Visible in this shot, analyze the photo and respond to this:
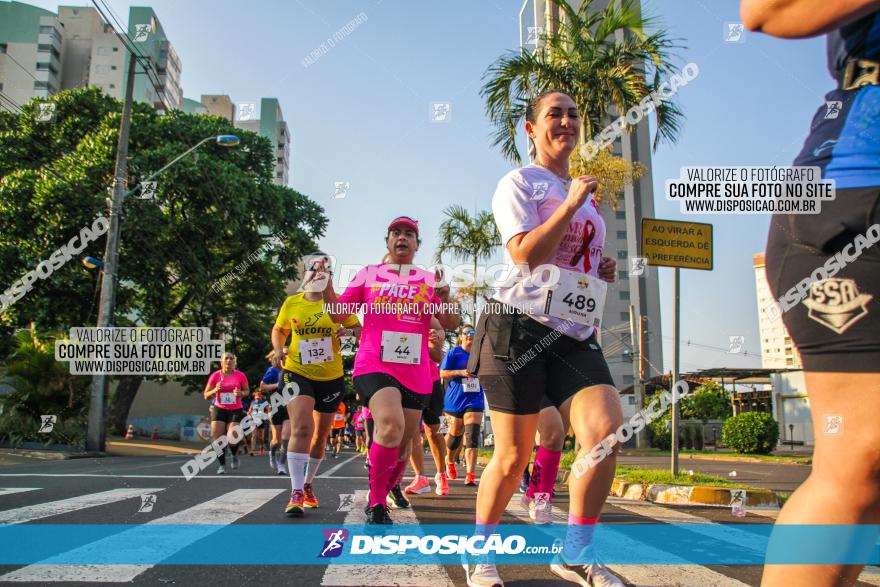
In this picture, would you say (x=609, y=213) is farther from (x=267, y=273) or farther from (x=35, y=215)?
(x=35, y=215)

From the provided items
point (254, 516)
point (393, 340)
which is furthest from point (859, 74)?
point (254, 516)

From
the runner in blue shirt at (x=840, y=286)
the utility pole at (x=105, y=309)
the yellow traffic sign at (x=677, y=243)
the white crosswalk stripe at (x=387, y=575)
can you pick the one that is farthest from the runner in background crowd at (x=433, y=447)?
the utility pole at (x=105, y=309)

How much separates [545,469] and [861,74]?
4.14 m

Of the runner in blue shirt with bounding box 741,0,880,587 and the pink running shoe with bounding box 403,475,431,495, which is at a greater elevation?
the runner in blue shirt with bounding box 741,0,880,587

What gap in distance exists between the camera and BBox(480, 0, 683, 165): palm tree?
46.5 feet

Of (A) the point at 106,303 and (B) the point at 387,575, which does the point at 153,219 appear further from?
(B) the point at 387,575

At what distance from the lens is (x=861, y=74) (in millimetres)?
1660

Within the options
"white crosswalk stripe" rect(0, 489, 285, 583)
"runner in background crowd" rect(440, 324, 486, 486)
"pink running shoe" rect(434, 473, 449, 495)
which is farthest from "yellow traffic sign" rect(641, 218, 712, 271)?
"white crosswalk stripe" rect(0, 489, 285, 583)

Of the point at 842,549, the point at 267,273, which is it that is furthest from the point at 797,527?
the point at 267,273

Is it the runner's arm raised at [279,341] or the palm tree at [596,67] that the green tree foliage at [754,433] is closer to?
the palm tree at [596,67]

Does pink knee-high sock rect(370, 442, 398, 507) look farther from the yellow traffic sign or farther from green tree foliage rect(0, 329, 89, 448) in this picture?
green tree foliage rect(0, 329, 89, 448)

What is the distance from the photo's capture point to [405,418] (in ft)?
17.7

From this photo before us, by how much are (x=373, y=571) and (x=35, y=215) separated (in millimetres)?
24999

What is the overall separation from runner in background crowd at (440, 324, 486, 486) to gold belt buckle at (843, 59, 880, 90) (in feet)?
25.6
